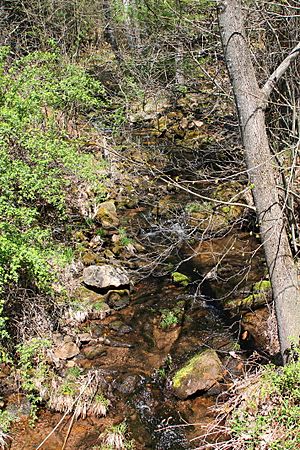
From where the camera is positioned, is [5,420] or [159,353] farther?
[159,353]

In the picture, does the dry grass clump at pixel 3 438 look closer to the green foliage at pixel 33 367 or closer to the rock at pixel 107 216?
the green foliage at pixel 33 367

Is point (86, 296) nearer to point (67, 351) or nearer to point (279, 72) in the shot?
point (67, 351)

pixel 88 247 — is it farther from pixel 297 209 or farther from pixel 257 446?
pixel 257 446

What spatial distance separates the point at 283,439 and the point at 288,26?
4.89 metres

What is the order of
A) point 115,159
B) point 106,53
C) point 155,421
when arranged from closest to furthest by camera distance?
point 155,421, point 115,159, point 106,53

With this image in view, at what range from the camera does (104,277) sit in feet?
25.7

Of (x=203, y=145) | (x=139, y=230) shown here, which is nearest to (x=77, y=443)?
(x=139, y=230)

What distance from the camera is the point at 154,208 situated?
11.1m

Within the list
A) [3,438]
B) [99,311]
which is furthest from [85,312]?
[3,438]

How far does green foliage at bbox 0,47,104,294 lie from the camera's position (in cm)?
577

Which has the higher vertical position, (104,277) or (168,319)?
(104,277)

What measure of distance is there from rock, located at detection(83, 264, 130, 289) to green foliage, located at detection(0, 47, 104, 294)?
68 centimetres

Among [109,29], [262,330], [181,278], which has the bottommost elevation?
[181,278]

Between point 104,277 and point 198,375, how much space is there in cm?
289
